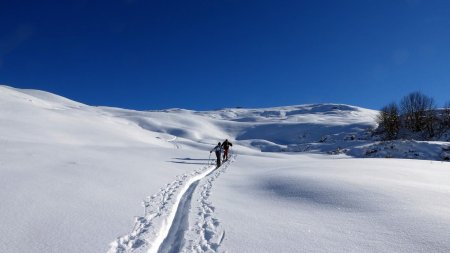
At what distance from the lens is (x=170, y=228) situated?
7.96m

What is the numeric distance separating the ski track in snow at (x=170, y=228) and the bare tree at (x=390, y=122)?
49692 mm

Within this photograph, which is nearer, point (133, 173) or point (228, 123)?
point (133, 173)

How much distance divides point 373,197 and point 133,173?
9403mm

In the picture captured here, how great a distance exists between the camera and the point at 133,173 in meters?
14.6

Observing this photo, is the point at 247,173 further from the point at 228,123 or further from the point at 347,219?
the point at 228,123

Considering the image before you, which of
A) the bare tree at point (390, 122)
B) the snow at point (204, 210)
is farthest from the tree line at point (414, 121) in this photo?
the snow at point (204, 210)

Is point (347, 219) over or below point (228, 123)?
below

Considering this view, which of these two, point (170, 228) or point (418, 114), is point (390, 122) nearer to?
point (418, 114)

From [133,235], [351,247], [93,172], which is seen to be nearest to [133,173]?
[93,172]

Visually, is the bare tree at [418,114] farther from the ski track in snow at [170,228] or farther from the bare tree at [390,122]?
the ski track in snow at [170,228]

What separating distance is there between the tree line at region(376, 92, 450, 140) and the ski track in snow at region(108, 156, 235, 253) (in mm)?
49667

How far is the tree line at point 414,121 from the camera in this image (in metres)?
51.8

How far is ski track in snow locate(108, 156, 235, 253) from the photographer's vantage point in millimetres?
6652

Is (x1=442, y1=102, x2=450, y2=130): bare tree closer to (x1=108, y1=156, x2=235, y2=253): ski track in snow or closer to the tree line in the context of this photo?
the tree line
